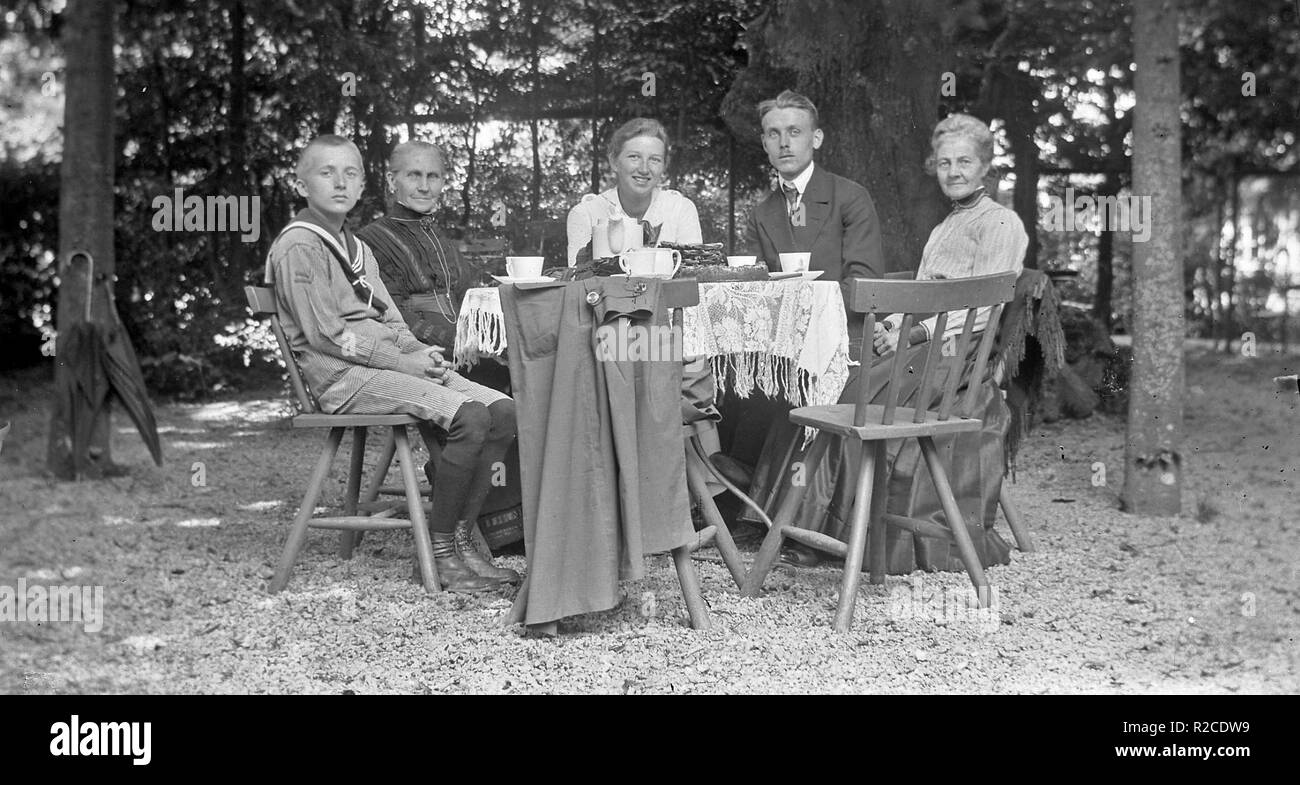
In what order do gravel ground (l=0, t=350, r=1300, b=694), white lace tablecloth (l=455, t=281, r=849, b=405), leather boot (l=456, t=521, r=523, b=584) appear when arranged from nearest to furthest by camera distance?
gravel ground (l=0, t=350, r=1300, b=694) < white lace tablecloth (l=455, t=281, r=849, b=405) < leather boot (l=456, t=521, r=523, b=584)

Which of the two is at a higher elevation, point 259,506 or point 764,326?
point 764,326

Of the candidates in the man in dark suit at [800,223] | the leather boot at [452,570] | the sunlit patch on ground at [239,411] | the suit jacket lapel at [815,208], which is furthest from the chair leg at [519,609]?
the sunlit patch on ground at [239,411]

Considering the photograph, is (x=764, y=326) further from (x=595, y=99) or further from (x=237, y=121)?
(x=237, y=121)

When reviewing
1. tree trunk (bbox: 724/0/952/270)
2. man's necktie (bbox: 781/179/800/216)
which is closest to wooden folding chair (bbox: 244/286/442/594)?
man's necktie (bbox: 781/179/800/216)

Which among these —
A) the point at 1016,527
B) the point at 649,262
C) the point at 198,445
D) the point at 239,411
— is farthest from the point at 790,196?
the point at 239,411

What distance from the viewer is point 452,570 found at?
4.24 meters

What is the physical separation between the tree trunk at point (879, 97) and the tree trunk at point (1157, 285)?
1463 millimetres

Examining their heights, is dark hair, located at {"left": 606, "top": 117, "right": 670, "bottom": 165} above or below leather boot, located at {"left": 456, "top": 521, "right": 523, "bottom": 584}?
above

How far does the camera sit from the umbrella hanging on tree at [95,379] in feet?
19.7

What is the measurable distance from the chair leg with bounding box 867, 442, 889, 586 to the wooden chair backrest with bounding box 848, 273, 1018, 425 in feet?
0.64

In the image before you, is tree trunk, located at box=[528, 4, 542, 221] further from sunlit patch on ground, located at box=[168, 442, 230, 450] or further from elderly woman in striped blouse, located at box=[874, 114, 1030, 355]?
elderly woman in striped blouse, located at box=[874, 114, 1030, 355]

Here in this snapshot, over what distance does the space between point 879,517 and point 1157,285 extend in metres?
2.17

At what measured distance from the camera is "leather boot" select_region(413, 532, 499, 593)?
4188 millimetres

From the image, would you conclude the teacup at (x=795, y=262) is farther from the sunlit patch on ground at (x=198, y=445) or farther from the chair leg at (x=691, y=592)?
the sunlit patch on ground at (x=198, y=445)
